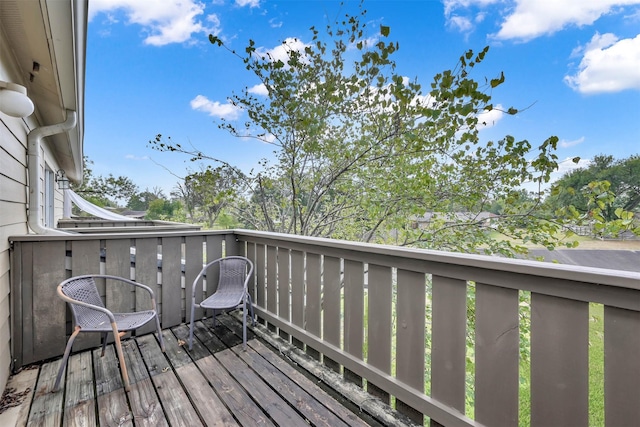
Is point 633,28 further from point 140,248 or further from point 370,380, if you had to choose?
point 140,248

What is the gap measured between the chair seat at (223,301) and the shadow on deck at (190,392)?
1.18 feet

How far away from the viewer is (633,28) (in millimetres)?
3555

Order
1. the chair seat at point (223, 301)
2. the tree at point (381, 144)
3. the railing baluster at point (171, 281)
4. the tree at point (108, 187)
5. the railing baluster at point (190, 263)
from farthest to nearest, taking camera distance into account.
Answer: the tree at point (108, 187) → the tree at point (381, 144) → the railing baluster at point (190, 263) → the railing baluster at point (171, 281) → the chair seat at point (223, 301)

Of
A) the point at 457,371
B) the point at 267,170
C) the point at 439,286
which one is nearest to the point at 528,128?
the point at 439,286

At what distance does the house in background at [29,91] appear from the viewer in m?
1.65

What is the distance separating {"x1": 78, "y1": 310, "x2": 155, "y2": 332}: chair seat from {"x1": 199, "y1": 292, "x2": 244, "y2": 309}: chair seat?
0.45m

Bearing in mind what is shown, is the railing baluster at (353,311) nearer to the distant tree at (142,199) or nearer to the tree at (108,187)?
the tree at (108,187)

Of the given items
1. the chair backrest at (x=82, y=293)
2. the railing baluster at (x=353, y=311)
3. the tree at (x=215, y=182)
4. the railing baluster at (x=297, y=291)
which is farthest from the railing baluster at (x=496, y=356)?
the tree at (x=215, y=182)

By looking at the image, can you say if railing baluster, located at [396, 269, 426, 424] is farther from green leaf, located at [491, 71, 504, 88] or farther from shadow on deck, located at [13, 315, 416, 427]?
green leaf, located at [491, 71, 504, 88]

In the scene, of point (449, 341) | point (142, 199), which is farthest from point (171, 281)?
point (142, 199)

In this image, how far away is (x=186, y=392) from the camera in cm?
192

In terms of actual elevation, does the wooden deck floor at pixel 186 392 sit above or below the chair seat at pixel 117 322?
below

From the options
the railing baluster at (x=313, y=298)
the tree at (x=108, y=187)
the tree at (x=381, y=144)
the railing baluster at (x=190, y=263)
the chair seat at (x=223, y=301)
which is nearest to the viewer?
the railing baluster at (x=313, y=298)

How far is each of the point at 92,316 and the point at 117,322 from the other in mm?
230
